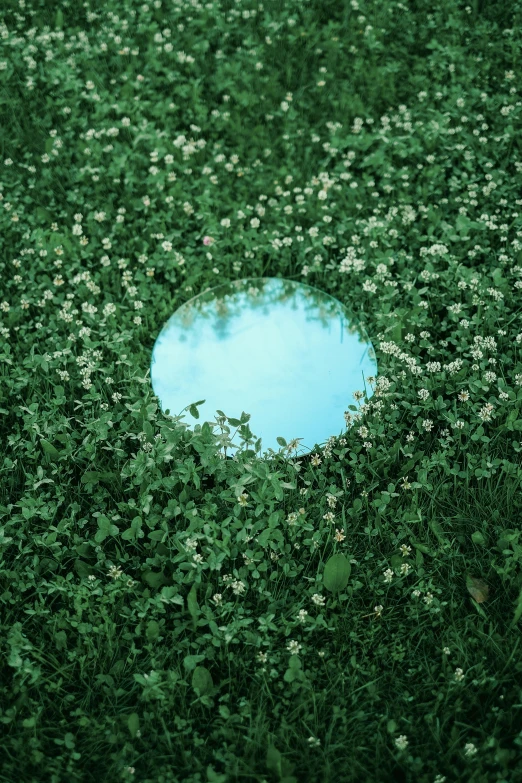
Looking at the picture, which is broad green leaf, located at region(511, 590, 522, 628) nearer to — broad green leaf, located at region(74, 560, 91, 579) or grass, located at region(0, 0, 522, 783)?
grass, located at region(0, 0, 522, 783)

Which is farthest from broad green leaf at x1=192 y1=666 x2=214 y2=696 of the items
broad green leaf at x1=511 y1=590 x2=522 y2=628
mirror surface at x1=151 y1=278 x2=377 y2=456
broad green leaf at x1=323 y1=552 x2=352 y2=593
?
broad green leaf at x1=511 y1=590 x2=522 y2=628

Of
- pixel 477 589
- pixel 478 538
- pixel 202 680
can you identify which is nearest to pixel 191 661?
pixel 202 680

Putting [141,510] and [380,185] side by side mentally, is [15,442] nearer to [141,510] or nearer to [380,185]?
[141,510]

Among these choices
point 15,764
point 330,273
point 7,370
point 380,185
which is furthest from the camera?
point 380,185

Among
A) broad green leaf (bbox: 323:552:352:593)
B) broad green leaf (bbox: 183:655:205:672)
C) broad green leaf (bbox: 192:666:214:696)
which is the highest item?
broad green leaf (bbox: 323:552:352:593)

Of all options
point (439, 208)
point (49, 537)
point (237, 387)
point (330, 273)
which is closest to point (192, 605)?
point (49, 537)
